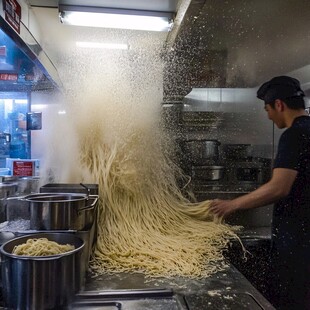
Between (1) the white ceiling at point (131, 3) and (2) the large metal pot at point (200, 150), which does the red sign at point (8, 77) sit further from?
(2) the large metal pot at point (200, 150)

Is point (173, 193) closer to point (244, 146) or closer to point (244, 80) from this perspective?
point (244, 146)

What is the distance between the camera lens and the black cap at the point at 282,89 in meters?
1.79

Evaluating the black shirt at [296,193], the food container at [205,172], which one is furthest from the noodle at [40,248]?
the food container at [205,172]

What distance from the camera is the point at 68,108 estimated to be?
2.01 metres

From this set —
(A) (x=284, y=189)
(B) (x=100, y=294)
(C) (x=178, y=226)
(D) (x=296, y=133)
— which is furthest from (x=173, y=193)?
(B) (x=100, y=294)

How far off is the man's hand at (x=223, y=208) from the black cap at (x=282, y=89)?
28.4 inches

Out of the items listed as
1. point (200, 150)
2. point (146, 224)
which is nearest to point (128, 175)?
point (146, 224)

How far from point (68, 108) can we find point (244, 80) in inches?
76.8

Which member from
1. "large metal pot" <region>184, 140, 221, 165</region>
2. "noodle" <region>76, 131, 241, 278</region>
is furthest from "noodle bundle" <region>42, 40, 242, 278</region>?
"large metal pot" <region>184, 140, 221, 165</region>

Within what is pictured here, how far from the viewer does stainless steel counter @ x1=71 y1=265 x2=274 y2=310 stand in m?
0.81

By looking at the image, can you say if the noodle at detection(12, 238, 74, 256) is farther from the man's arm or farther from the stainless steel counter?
the man's arm

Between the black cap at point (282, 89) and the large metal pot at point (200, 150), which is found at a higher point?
the black cap at point (282, 89)

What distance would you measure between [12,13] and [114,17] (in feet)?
2.30

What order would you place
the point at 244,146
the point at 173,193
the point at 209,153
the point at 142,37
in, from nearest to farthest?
1. the point at 173,193
2. the point at 142,37
3. the point at 209,153
4. the point at 244,146
